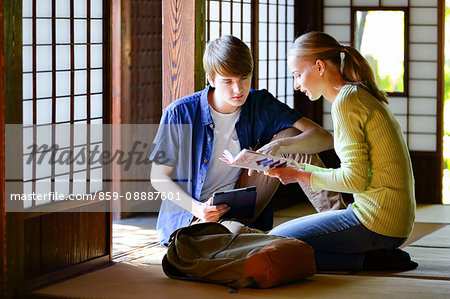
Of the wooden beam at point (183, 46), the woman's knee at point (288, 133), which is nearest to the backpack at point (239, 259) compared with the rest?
the woman's knee at point (288, 133)

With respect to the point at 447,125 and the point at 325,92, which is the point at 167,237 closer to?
the point at 325,92

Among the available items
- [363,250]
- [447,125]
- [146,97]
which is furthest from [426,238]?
[447,125]

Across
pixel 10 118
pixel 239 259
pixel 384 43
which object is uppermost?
pixel 384 43

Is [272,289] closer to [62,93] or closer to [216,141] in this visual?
[216,141]

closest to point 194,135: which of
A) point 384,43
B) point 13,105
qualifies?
point 13,105

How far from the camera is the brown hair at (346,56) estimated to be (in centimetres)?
365

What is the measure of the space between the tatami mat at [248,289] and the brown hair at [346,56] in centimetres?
85

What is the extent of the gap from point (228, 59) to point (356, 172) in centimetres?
96

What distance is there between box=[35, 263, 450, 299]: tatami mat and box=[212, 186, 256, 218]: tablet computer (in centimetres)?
52

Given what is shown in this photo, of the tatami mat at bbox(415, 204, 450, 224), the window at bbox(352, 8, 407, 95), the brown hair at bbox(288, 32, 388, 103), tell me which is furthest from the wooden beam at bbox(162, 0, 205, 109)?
the window at bbox(352, 8, 407, 95)

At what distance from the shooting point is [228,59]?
4.07 meters

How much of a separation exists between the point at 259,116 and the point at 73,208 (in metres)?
1.17

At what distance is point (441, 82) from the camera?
6508 millimetres

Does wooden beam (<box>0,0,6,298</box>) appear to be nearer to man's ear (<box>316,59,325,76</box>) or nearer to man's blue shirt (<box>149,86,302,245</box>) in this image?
man's blue shirt (<box>149,86,302,245</box>)
